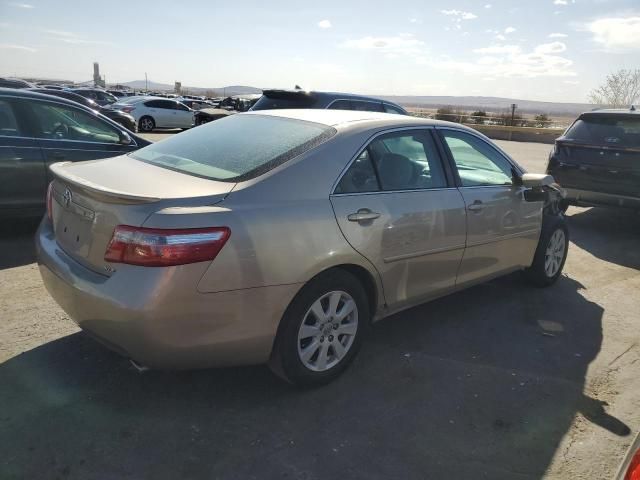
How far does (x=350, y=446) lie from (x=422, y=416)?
52 centimetres

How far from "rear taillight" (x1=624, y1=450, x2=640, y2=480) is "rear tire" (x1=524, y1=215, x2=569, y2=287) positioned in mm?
3491

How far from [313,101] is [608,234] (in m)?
4.64

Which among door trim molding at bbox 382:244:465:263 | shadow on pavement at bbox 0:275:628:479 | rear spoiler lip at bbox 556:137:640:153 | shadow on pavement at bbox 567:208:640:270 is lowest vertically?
shadow on pavement at bbox 0:275:628:479

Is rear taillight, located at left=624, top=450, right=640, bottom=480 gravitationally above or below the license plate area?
below

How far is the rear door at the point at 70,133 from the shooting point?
18.5 ft

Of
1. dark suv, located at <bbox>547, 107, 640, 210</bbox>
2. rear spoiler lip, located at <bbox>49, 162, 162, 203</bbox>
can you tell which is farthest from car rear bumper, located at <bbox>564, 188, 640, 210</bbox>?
rear spoiler lip, located at <bbox>49, 162, 162, 203</bbox>

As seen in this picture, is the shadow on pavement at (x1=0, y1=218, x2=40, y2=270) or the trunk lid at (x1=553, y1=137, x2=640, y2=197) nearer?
the shadow on pavement at (x1=0, y1=218, x2=40, y2=270)

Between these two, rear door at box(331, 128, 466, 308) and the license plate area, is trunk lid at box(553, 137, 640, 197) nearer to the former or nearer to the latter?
rear door at box(331, 128, 466, 308)

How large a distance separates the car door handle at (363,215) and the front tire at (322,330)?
1.03ft

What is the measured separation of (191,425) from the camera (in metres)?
2.74

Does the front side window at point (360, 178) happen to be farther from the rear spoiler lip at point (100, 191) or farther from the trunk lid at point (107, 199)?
the rear spoiler lip at point (100, 191)

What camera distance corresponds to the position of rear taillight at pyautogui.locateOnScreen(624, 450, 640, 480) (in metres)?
1.54

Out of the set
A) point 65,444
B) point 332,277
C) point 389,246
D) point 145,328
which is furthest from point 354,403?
point 65,444

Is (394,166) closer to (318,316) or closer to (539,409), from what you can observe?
(318,316)
